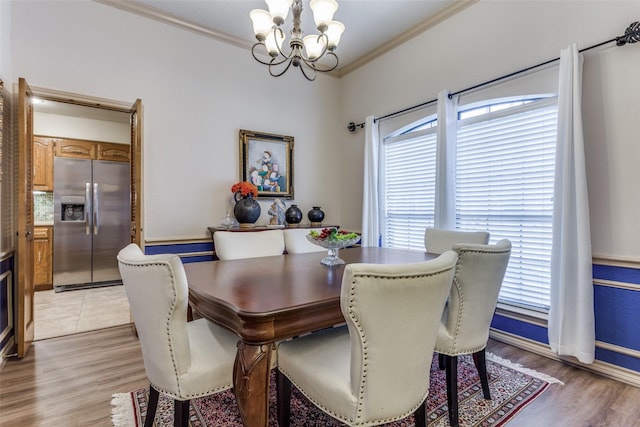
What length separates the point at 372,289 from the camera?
3.37 feet

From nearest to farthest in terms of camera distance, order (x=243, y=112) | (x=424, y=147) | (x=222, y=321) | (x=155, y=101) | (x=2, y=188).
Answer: (x=222, y=321), (x=2, y=188), (x=155, y=101), (x=424, y=147), (x=243, y=112)

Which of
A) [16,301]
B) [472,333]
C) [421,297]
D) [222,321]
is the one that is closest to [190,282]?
[222,321]

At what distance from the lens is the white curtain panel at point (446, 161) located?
305cm

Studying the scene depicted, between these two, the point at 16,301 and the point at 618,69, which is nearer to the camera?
the point at 618,69

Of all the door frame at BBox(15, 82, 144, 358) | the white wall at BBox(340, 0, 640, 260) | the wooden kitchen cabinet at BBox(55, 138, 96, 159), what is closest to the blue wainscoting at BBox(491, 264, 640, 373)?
the white wall at BBox(340, 0, 640, 260)

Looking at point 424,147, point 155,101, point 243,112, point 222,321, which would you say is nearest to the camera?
point 222,321

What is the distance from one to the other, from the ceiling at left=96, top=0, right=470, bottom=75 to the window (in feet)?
3.41

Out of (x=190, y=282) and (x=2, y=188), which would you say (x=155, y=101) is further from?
(x=190, y=282)

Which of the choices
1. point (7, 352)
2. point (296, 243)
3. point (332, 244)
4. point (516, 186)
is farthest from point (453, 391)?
point (7, 352)

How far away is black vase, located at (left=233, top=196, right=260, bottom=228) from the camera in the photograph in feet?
11.3

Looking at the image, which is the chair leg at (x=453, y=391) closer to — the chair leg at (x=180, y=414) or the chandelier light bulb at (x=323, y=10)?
the chair leg at (x=180, y=414)

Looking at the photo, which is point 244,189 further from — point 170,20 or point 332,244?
point 170,20

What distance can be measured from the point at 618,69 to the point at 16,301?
4.65m

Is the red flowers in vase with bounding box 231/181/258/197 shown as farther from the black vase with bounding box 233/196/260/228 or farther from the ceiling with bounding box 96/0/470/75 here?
the ceiling with bounding box 96/0/470/75
